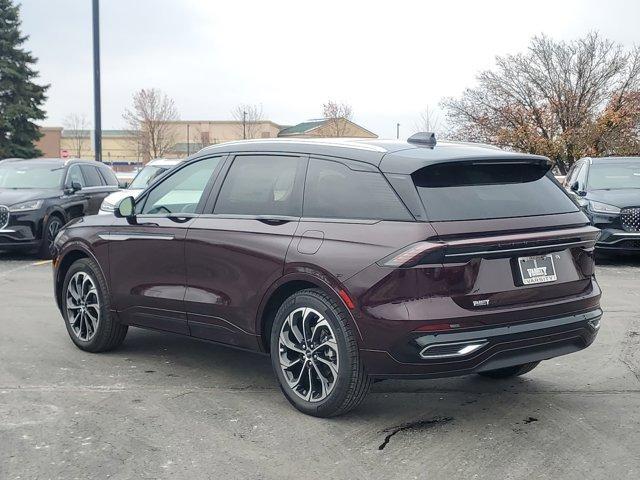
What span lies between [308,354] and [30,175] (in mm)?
10827

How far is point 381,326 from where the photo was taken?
166 inches

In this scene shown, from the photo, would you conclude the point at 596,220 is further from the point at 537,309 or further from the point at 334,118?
the point at 334,118

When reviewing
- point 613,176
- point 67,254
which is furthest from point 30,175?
point 613,176

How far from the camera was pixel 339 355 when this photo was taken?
444 cm

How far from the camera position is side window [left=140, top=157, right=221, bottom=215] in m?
5.66

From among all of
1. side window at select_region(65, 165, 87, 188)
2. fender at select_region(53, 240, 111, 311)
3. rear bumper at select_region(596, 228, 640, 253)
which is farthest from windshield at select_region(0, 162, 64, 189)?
rear bumper at select_region(596, 228, 640, 253)

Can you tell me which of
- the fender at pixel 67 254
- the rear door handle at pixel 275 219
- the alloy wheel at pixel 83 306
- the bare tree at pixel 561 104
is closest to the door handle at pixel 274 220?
the rear door handle at pixel 275 219

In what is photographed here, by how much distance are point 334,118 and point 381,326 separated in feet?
185

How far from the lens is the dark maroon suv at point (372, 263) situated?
419 centimetres

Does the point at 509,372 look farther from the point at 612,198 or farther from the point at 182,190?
the point at 612,198

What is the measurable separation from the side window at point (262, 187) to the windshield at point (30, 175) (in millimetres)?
9310

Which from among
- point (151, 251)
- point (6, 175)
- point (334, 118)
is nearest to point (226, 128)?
point (334, 118)

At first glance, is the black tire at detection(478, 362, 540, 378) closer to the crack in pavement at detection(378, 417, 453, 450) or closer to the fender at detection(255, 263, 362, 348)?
the crack in pavement at detection(378, 417, 453, 450)

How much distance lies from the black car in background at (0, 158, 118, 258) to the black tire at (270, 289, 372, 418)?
8993 mm
